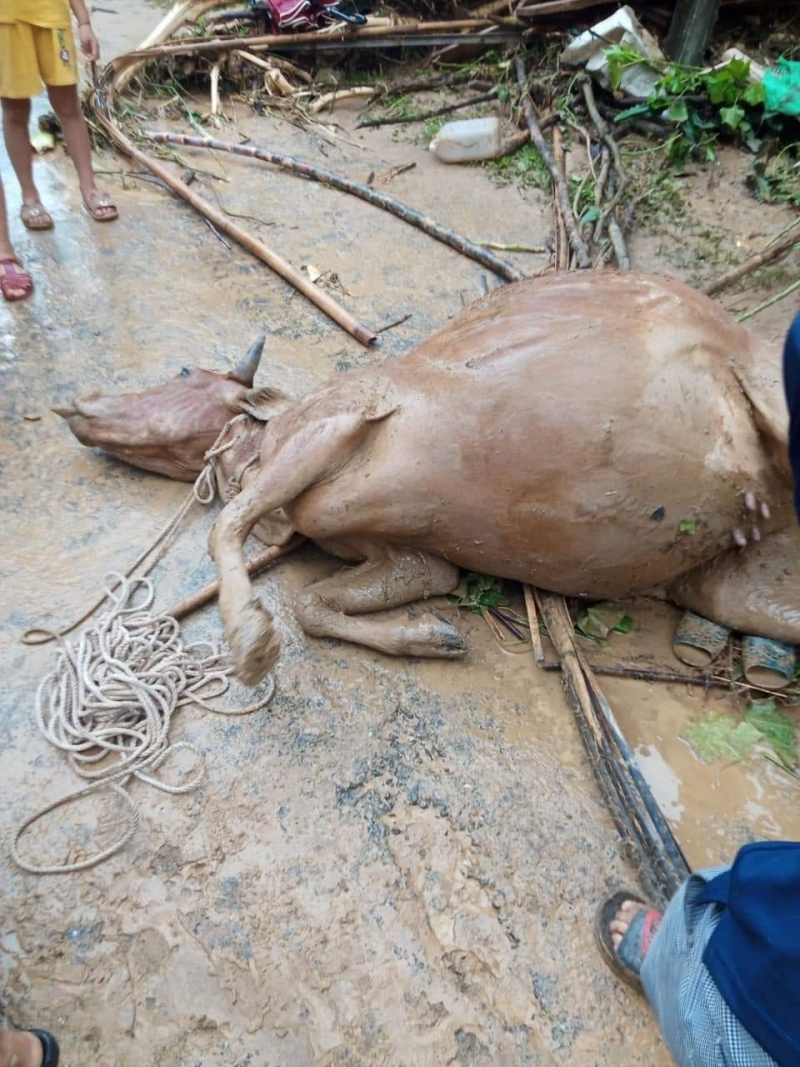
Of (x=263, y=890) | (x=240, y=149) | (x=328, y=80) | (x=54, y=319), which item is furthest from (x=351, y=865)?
(x=328, y=80)

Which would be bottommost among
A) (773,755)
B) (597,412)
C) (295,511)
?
(773,755)

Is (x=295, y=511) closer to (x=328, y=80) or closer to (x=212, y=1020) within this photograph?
(x=212, y=1020)

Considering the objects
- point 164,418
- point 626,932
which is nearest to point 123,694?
point 164,418

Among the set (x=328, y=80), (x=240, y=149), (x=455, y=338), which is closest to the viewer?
(x=455, y=338)

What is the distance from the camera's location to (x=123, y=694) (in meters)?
2.33

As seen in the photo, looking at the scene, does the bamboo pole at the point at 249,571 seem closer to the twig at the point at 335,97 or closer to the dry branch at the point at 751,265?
the dry branch at the point at 751,265

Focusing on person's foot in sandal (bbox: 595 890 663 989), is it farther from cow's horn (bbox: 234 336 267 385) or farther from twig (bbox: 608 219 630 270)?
twig (bbox: 608 219 630 270)

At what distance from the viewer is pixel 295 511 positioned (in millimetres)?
2629

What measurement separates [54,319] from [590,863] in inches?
143

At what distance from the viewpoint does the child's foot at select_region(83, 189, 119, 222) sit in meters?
4.54

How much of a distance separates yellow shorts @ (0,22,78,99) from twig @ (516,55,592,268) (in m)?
2.92

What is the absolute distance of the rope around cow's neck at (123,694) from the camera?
215 cm

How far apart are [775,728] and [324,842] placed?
1536 millimetres

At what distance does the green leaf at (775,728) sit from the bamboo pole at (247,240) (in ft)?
8.56
